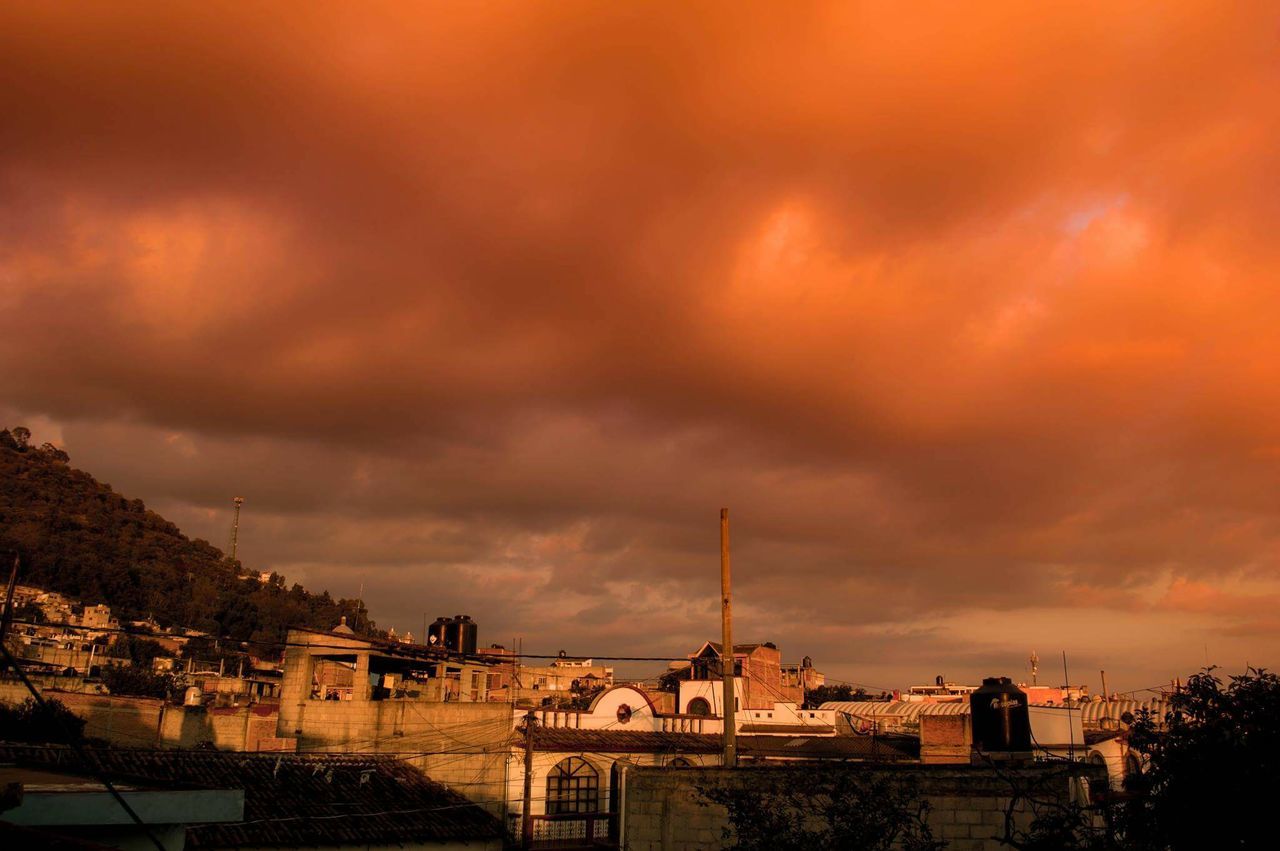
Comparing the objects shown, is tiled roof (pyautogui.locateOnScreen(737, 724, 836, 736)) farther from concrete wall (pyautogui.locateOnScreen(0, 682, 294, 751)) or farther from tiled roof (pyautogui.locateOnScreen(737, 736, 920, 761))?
concrete wall (pyautogui.locateOnScreen(0, 682, 294, 751))

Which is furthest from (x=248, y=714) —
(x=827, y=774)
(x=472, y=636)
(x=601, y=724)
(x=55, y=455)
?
(x=55, y=455)

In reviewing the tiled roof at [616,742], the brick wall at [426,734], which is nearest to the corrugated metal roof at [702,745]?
the tiled roof at [616,742]

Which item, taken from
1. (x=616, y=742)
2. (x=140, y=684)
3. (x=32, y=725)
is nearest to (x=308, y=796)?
(x=616, y=742)

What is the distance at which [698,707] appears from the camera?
59594 millimetres

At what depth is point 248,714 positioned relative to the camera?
44.7m

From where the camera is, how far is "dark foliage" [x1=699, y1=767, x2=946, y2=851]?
593 inches

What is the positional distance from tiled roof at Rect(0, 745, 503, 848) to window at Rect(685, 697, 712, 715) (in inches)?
1046

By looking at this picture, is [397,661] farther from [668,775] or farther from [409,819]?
[668,775]

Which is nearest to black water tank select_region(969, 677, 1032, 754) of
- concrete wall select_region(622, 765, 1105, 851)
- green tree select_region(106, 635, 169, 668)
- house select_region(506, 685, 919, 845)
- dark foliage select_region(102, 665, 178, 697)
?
house select_region(506, 685, 919, 845)

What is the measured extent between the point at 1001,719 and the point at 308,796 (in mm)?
22784

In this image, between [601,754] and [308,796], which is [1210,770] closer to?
[308,796]

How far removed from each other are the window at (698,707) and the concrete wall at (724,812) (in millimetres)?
39173

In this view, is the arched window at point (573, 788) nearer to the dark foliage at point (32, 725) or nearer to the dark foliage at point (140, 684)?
the dark foliage at point (32, 725)

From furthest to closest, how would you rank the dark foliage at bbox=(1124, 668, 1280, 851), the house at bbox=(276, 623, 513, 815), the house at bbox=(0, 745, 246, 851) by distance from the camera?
the house at bbox=(276, 623, 513, 815)
the house at bbox=(0, 745, 246, 851)
the dark foliage at bbox=(1124, 668, 1280, 851)
